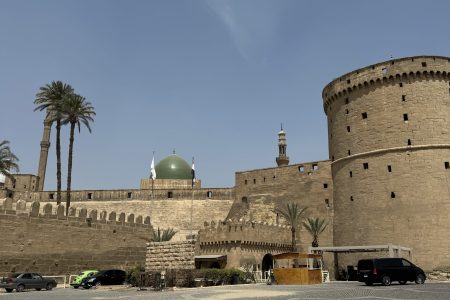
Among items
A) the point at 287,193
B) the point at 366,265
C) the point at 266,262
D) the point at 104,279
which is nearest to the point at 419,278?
the point at 366,265

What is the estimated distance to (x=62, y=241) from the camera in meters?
25.6

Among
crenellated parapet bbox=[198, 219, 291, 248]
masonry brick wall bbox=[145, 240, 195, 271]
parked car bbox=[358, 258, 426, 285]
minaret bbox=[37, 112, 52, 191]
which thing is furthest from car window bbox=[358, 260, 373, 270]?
minaret bbox=[37, 112, 52, 191]

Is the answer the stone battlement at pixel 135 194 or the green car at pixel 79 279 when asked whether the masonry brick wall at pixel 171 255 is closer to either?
the green car at pixel 79 279

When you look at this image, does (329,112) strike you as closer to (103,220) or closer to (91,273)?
(103,220)

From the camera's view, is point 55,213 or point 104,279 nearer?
point 104,279

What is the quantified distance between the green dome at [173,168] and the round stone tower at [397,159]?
22.7 metres

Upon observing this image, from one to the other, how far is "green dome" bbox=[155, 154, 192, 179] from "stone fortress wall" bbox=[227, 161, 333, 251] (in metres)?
12.7

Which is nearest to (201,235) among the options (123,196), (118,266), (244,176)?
(118,266)

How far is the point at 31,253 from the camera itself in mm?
24031

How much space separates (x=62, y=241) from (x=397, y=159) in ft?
79.3

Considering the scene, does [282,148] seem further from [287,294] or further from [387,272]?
[287,294]

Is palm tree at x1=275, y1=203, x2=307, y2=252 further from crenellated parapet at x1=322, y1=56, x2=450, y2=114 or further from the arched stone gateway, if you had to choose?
crenellated parapet at x1=322, y1=56, x2=450, y2=114

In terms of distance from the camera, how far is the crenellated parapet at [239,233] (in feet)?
106

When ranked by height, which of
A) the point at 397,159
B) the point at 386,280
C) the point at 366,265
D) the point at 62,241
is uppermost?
the point at 397,159
